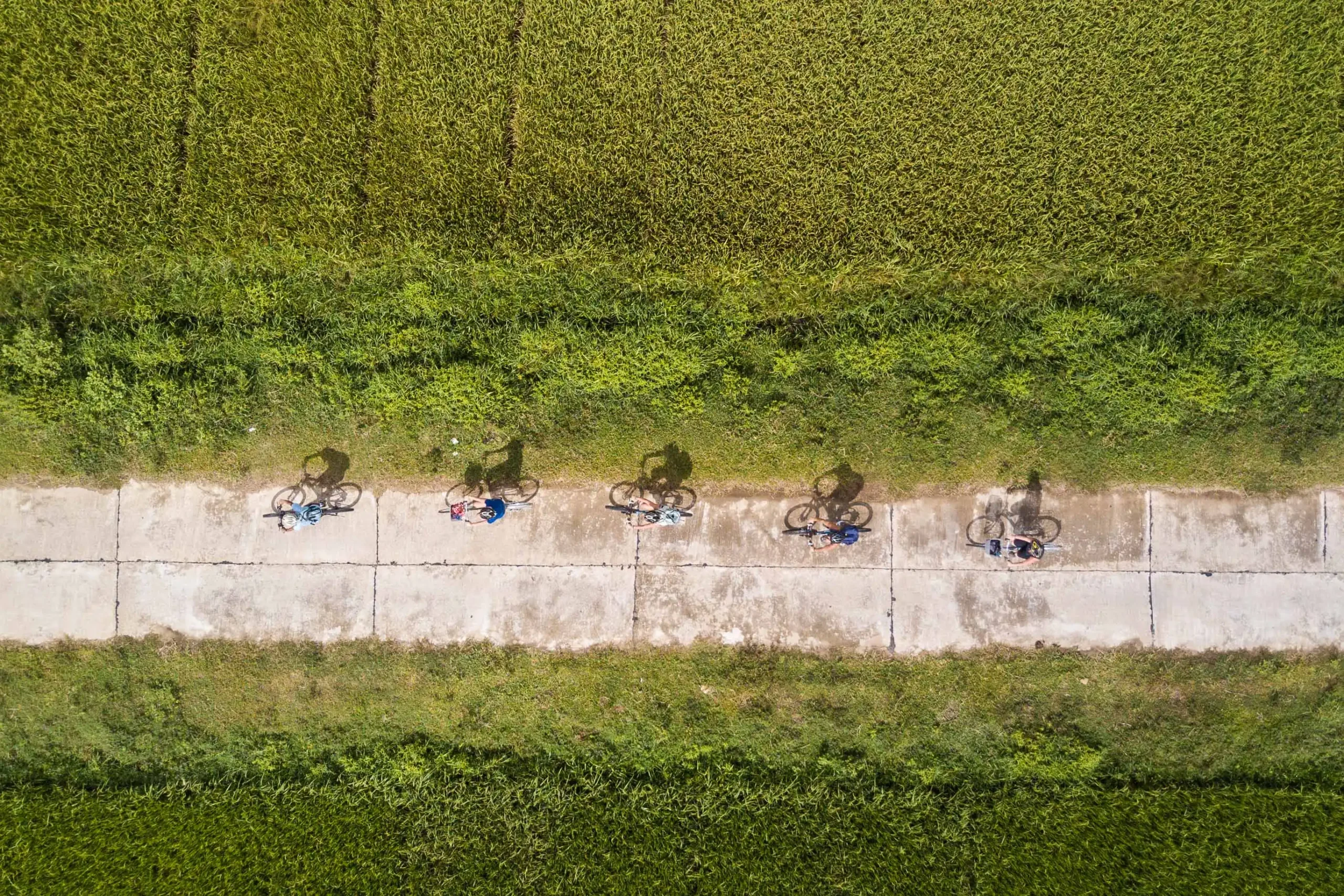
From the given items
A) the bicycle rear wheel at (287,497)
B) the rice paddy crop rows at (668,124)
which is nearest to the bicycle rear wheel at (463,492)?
the bicycle rear wheel at (287,497)

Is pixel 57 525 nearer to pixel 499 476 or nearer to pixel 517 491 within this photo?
pixel 499 476

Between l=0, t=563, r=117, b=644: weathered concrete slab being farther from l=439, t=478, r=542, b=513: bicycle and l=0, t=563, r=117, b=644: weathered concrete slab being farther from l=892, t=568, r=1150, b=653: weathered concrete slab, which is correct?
l=892, t=568, r=1150, b=653: weathered concrete slab

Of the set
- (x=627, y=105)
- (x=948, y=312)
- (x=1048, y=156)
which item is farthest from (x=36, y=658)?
(x=1048, y=156)

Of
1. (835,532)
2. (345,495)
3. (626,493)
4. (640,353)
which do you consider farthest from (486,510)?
(835,532)

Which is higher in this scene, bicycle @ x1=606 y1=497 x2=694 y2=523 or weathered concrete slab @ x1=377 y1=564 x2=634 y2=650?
bicycle @ x1=606 y1=497 x2=694 y2=523

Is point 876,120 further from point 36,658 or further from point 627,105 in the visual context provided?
point 36,658

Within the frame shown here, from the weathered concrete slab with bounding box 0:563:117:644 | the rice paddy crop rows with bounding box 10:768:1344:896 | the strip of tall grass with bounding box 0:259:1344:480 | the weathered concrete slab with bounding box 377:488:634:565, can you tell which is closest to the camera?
the rice paddy crop rows with bounding box 10:768:1344:896

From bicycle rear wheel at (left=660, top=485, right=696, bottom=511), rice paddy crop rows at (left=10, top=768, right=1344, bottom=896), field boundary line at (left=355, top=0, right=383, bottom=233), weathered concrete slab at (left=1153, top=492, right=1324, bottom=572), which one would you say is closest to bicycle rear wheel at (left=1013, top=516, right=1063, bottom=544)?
weathered concrete slab at (left=1153, top=492, right=1324, bottom=572)
